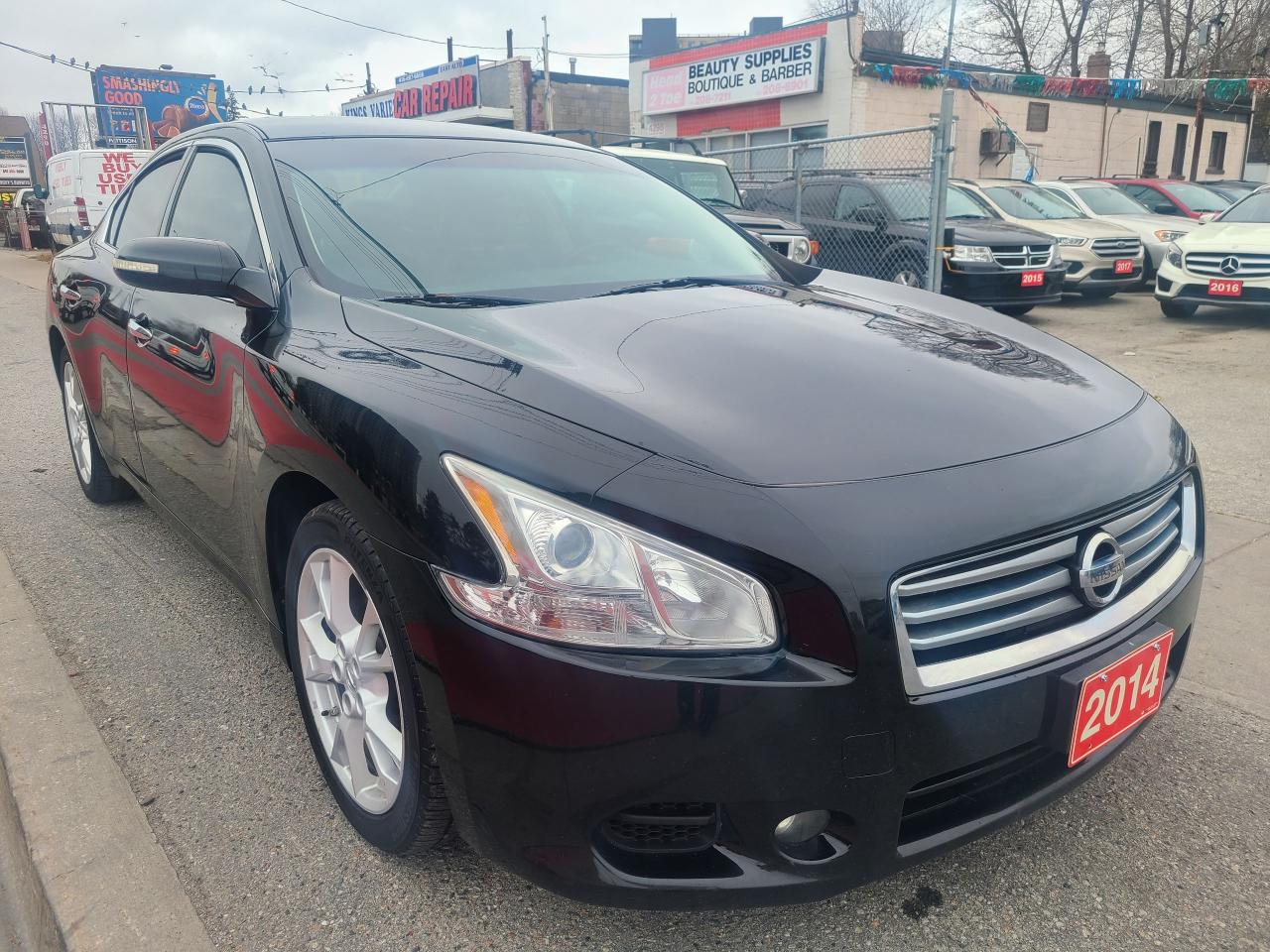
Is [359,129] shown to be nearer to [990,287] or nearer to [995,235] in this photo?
[990,287]

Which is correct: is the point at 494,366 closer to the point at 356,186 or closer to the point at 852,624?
the point at 852,624

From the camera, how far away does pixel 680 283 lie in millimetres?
2641

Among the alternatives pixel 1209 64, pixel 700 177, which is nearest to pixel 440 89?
Answer: pixel 1209 64

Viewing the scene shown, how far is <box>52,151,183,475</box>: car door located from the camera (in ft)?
10.8

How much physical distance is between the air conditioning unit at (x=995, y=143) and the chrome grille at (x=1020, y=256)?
42.6 ft

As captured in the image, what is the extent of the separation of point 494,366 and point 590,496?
1.47ft

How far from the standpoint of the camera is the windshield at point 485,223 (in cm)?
241

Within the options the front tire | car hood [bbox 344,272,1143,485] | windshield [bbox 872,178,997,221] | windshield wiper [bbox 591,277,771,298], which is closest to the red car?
windshield [bbox 872,178,997,221]

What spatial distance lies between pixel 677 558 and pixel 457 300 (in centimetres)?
108

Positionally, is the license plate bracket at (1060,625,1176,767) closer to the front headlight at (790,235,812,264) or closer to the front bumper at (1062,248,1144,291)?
the front headlight at (790,235,812,264)

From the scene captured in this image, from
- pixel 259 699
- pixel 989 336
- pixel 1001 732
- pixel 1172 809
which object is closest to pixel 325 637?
pixel 259 699

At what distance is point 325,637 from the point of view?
2.06m

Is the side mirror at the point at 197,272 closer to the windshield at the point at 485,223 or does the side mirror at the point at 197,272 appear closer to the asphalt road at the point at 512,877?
the windshield at the point at 485,223

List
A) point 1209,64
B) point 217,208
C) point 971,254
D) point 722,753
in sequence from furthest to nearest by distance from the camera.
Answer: point 1209,64 < point 971,254 < point 217,208 < point 722,753
